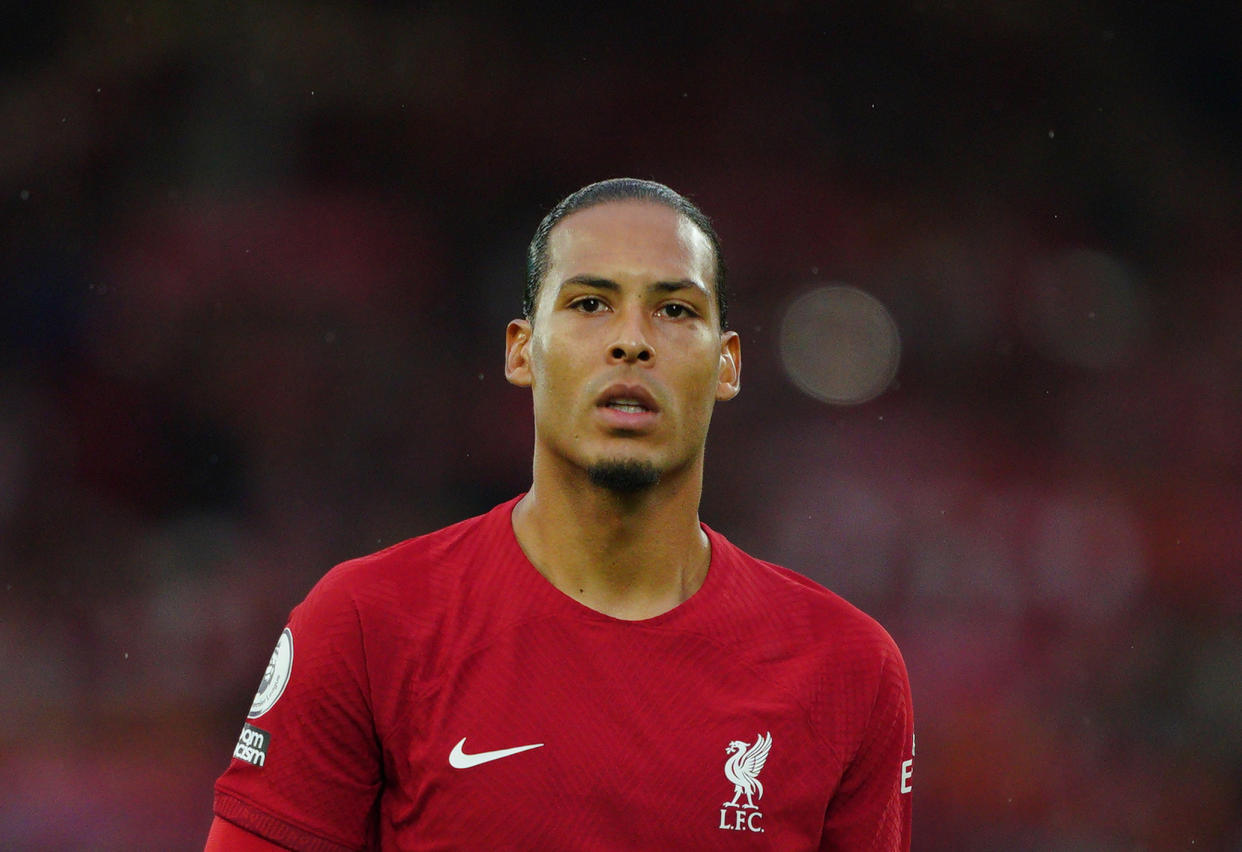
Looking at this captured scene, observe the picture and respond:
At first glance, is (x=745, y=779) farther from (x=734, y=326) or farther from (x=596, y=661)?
(x=734, y=326)

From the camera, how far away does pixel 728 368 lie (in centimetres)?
290

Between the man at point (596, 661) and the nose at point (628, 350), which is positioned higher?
the nose at point (628, 350)

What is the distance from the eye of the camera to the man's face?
2.49 m

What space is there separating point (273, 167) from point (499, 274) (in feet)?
5.28

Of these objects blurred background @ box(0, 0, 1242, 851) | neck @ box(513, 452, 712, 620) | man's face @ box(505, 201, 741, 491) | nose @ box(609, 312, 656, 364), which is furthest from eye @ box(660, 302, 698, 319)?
blurred background @ box(0, 0, 1242, 851)

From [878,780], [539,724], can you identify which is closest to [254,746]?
[539,724]

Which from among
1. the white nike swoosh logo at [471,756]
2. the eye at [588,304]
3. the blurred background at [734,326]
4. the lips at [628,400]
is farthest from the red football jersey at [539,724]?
the blurred background at [734,326]

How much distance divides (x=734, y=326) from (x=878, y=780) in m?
6.30

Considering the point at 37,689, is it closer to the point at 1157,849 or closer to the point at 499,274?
the point at 499,274

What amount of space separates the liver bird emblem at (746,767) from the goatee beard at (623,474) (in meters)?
0.51

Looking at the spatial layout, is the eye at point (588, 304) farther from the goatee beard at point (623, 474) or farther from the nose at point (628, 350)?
the goatee beard at point (623, 474)

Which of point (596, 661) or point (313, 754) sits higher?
point (596, 661)

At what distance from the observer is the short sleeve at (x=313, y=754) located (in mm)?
2314

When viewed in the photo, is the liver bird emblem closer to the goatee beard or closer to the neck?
the neck
